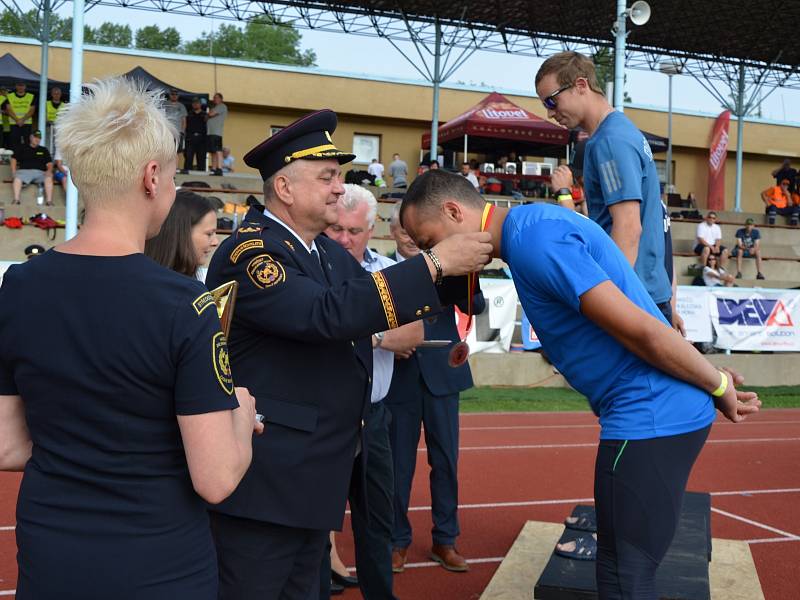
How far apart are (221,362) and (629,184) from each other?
84.9 inches

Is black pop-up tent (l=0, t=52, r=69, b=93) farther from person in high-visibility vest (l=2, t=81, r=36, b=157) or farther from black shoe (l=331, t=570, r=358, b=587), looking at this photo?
black shoe (l=331, t=570, r=358, b=587)

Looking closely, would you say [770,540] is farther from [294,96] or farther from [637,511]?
[294,96]

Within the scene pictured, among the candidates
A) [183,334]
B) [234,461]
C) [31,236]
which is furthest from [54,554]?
[31,236]

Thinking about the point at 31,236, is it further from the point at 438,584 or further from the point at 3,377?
the point at 3,377

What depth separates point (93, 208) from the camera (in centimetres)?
198

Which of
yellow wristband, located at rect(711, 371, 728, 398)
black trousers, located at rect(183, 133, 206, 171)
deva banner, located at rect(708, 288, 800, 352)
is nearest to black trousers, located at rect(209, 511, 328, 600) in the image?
yellow wristband, located at rect(711, 371, 728, 398)

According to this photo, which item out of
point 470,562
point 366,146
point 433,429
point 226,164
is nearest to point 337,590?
point 470,562

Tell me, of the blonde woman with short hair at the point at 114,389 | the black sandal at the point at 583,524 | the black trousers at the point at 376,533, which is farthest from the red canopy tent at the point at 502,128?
the blonde woman with short hair at the point at 114,389

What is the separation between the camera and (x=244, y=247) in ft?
9.32

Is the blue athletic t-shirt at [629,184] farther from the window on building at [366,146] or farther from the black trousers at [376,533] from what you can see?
the window on building at [366,146]

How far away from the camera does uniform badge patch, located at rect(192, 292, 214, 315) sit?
6.31ft

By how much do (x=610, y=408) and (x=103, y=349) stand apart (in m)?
1.64

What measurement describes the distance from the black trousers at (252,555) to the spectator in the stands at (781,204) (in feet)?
87.6

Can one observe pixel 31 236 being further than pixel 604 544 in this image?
Yes
